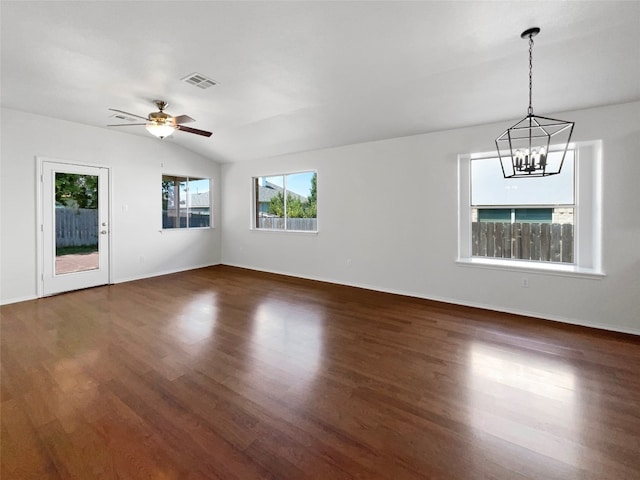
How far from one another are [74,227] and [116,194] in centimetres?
89

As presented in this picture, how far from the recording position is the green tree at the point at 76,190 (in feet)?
15.8

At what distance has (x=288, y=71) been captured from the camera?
3.15 m

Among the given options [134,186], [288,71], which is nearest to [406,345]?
[288,71]

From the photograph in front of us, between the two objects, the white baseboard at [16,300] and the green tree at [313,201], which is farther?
the green tree at [313,201]

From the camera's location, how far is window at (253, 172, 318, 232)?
237 inches

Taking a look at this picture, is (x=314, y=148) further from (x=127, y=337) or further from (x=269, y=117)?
(x=127, y=337)

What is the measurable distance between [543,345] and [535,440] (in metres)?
1.59

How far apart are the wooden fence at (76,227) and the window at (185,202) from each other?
130cm

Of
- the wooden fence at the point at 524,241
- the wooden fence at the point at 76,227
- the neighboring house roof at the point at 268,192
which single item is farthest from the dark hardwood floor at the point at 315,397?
the neighboring house roof at the point at 268,192

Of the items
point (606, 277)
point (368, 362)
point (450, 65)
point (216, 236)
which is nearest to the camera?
point (368, 362)

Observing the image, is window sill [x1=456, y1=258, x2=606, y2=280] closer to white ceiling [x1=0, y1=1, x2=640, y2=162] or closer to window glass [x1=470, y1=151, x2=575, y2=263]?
window glass [x1=470, y1=151, x2=575, y2=263]

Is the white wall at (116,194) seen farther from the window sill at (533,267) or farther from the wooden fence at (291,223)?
the window sill at (533,267)

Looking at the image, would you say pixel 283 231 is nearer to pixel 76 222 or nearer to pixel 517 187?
pixel 76 222

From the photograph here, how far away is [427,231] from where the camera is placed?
14.9 feet
